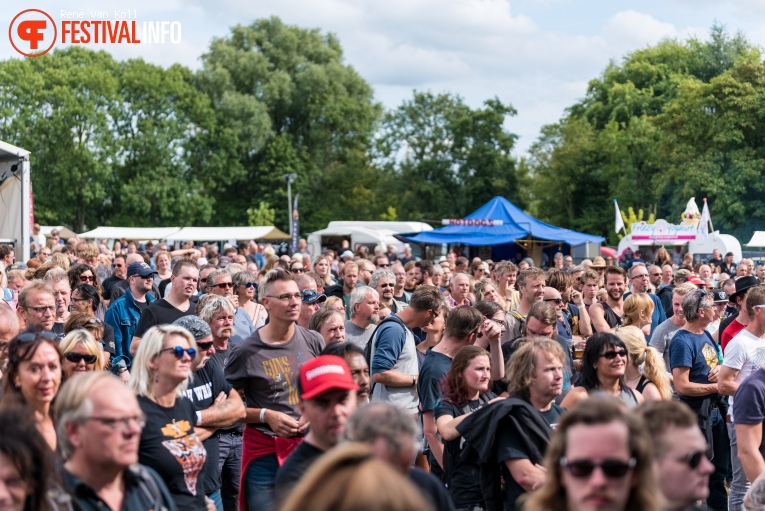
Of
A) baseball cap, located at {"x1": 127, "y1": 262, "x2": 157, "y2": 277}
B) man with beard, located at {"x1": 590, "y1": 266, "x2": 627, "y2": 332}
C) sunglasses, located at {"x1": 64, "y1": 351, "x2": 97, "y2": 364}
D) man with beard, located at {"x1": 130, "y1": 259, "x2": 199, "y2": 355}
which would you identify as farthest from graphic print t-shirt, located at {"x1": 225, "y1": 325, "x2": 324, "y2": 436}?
man with beard, located at {"x1": 590, "y1": 266, "x2": 627, "y2": 332}

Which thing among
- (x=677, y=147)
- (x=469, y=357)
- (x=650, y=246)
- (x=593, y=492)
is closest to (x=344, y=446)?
(x=593, y=492)

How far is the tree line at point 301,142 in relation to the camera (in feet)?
175

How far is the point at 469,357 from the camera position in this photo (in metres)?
5.10

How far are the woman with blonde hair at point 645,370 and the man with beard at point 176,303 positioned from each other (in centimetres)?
339

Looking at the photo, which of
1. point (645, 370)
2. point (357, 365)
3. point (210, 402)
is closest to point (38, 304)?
point (210, 402)

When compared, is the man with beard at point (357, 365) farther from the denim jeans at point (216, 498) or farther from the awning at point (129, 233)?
the awning at point (129, 233)

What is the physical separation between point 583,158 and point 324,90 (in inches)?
655

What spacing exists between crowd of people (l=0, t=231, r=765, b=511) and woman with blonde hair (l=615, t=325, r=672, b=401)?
0.01 meters

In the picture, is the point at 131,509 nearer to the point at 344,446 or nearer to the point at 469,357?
the point at 344,446

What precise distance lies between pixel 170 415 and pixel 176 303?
3.37 metres

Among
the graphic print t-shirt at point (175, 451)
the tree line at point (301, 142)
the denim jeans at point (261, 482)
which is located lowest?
the denim jeans at point (261, 482)

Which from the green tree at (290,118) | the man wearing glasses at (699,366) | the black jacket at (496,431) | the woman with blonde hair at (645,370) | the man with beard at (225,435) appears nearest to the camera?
the black jacket at (496,431)

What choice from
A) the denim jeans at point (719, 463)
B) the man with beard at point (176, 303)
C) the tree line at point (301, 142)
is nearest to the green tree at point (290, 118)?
the tree line at point (301, 142)

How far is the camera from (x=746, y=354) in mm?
6016
